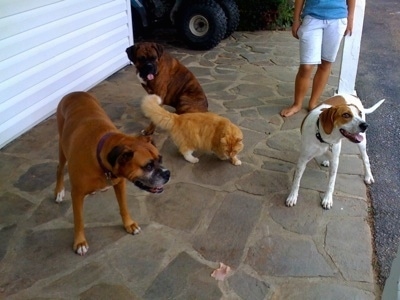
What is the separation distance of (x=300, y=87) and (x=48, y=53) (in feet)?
9.55

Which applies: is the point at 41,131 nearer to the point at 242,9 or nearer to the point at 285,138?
the point at 285,138

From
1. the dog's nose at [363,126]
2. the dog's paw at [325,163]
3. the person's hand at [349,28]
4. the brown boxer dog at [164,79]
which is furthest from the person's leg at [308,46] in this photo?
the dog's nose at [363,126]

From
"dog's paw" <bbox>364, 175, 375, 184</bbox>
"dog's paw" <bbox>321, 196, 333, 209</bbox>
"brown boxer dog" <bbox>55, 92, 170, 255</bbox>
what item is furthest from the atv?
"dog's paw" <bbox>321, 196, 333, 209</bbox>

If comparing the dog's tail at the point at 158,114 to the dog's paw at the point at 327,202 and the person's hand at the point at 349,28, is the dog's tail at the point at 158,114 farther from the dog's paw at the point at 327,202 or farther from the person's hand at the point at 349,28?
the person's hand at the point at 349,28

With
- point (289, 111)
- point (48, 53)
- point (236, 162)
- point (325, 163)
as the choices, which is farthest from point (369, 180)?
point (48, 53)

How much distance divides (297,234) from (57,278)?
167 centimetres

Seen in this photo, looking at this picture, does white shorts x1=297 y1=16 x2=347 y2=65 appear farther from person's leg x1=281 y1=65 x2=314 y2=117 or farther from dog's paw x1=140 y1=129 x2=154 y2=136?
dog's paw x1=140 y1=129 x2=154 y2=136

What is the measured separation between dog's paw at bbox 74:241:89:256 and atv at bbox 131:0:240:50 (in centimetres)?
502

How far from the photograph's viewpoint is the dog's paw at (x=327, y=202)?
3.25m

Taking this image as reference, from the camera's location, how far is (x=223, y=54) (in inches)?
277

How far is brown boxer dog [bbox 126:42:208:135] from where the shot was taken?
400cm

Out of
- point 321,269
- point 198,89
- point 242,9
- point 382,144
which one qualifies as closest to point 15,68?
point 198,89

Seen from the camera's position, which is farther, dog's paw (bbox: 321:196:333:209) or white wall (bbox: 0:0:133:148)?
white wall (bbox: 0:0:133:148)

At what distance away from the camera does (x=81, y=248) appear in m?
2.77
